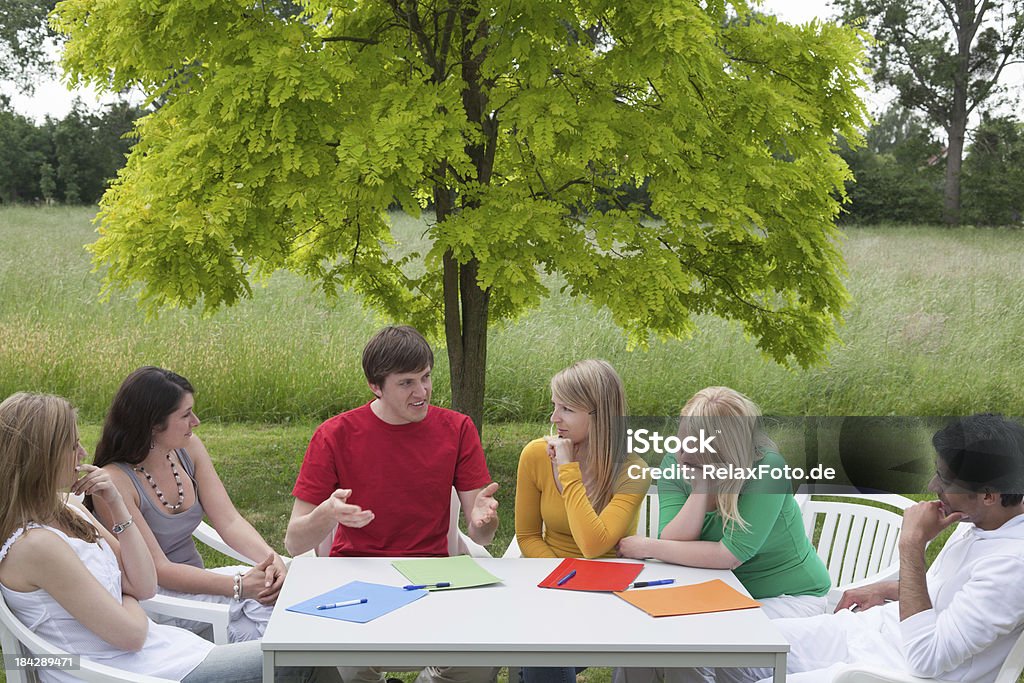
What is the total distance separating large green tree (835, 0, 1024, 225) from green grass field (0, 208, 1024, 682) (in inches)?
92.1

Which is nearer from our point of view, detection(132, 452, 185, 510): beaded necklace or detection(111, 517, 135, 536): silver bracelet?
detection(111, 517, 135, 536): silver bracelet

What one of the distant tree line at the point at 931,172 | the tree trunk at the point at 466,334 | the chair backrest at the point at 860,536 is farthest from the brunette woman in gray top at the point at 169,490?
the distant tree line at the point at 931,172

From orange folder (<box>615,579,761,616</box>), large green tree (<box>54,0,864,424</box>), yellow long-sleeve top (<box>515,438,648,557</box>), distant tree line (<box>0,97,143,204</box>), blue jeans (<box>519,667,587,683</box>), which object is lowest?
blue jeans (<box>519,667,587,683</box>)

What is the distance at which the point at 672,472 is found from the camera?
3066 millimetres

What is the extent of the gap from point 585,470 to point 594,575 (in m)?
0.41

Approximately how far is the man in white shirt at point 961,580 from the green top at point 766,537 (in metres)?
0.29

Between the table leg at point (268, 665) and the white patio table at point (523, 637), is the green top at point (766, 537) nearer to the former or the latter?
the white patio table at point (523, 637)

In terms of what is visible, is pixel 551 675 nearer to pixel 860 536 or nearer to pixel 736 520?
pixel 736 520

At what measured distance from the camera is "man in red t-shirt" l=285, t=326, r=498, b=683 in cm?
312

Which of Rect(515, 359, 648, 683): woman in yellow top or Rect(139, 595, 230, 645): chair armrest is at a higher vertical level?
Rect(515, 359, 648, 683): woman in yellow top

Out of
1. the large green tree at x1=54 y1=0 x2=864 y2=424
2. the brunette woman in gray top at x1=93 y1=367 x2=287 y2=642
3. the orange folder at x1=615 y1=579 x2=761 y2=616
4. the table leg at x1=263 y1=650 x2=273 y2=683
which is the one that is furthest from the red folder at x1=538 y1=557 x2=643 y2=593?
the large green tree at x1=54 y1=0 x2=864 y2=424

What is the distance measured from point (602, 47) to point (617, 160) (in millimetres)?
1459

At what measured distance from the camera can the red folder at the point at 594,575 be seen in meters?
2.70

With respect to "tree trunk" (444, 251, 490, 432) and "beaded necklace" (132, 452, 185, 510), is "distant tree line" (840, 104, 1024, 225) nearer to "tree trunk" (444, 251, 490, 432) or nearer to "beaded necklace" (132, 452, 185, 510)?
"tree trunk" (444, 251, 490, 432)
